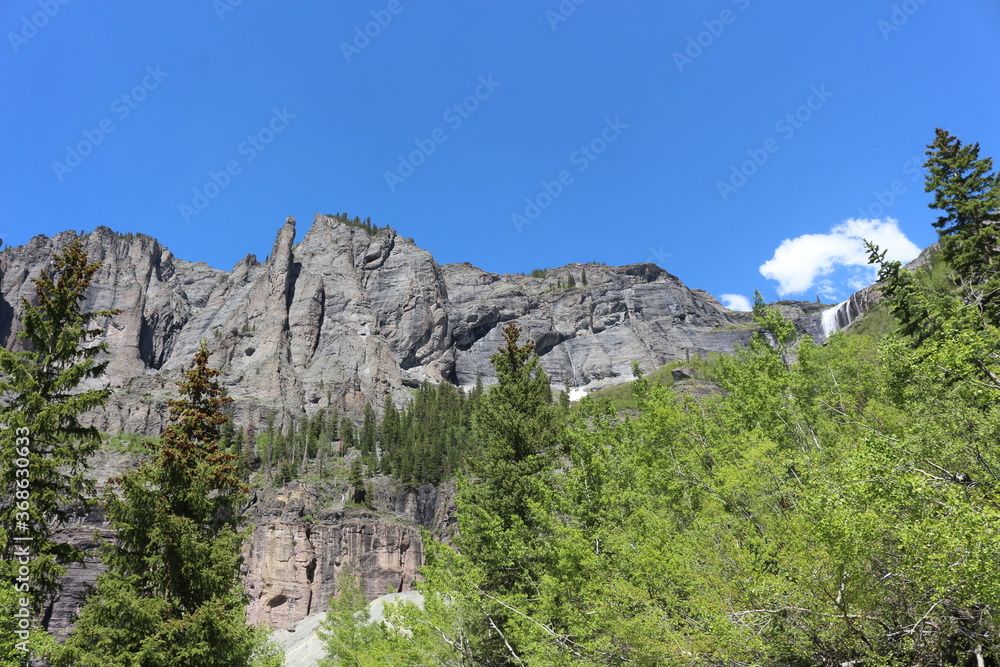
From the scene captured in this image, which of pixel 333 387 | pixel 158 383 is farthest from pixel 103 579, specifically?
pixel 158 383

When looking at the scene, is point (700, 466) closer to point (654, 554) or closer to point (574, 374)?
point (654, 554)

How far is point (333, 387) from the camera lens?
384 ft

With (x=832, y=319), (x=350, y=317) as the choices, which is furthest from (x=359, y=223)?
(x=832, y=319)

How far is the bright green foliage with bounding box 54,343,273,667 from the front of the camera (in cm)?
1243

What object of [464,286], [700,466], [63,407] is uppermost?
[464,286]

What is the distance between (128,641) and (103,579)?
5.75 feet

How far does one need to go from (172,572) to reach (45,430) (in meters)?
4.77

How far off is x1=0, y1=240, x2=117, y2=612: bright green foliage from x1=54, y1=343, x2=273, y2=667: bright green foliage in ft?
3.88

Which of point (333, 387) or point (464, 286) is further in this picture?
point (464, 286)

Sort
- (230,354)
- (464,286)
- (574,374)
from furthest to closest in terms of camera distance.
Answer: (464,286) → (574,374) → (230,354)

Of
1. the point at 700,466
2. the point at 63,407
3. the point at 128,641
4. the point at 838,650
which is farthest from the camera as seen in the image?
the point at 700,466

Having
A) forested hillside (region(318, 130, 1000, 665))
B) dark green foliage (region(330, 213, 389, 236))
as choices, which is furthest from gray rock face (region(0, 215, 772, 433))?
forested hillside (region(318, 130, 1000, 665))

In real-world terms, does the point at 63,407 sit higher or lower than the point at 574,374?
lower

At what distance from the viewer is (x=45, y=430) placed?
13508 millimetres
